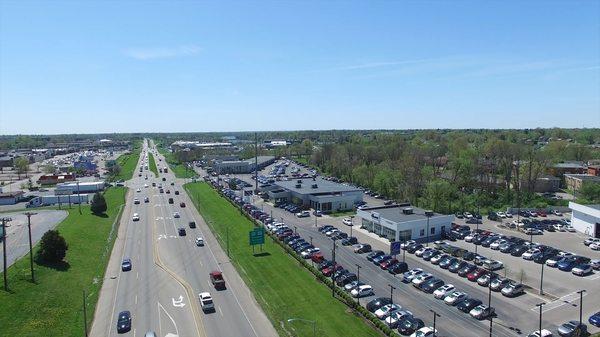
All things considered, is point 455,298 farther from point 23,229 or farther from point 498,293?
point 23,229

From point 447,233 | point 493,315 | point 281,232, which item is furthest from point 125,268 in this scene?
point 447,233

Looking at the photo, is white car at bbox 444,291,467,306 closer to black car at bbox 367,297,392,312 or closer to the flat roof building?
black car at bbox 367,297,392,312

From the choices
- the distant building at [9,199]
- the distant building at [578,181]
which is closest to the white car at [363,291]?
the distant building at [578,181]

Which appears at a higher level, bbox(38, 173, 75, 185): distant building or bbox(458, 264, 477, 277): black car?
bbox(38, 173, 75, 185): distant building

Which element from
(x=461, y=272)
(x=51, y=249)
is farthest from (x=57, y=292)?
(x=461, y=272)

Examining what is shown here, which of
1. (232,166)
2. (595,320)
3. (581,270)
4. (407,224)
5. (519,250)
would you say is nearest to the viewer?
(595,320)

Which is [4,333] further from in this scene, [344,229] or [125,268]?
[344,229]

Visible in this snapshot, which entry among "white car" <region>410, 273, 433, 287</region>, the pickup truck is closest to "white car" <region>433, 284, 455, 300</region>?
"white car" <region>410, 273, 433, 287</region>
